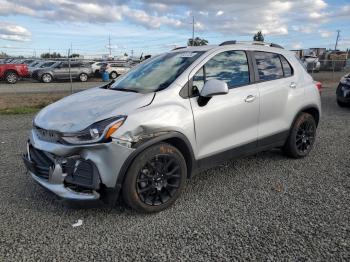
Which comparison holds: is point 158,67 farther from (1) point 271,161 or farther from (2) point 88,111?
(1) point 271,161

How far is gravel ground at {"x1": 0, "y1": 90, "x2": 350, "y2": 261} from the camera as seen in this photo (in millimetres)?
2836

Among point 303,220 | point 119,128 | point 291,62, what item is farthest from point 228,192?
point 291,62

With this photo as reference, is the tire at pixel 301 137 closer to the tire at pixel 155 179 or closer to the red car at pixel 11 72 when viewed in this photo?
the tire at pixel 155 179

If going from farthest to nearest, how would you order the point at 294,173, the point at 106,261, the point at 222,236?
1. the point at 294,173
2. the point at 222,236
3. the point at 106,261

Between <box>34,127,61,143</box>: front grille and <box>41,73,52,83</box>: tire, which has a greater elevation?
<box>34,127,61,143</box>: front grille

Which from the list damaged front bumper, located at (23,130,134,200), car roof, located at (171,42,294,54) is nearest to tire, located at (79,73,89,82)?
car roof, located at (171,42,294,54)

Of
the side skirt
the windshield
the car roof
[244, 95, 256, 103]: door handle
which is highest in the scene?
the car roof

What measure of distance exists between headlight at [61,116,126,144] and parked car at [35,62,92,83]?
21.5 m

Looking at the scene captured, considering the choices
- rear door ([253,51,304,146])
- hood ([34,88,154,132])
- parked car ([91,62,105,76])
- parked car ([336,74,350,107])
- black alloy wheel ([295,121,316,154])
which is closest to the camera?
hood ([34,88,154,132])

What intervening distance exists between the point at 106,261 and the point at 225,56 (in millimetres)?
2725

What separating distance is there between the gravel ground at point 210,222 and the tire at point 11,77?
19.1 metres

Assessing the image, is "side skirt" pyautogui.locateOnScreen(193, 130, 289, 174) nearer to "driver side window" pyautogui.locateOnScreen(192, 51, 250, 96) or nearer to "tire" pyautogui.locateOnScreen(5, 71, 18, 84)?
"driver side window" pyautogui.locateOnScreen(192, 51, 250, 96)

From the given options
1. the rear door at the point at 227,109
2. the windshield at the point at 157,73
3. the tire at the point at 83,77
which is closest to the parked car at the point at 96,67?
the tire at the point at 83,77

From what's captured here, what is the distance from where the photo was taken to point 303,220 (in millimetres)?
3332
